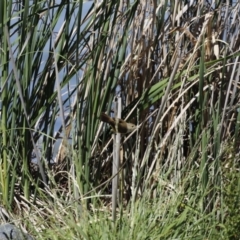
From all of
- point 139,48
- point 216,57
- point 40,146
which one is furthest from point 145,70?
point 40,146

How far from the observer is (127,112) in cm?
314

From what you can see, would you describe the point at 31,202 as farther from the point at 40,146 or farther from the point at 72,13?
the point at 72,13

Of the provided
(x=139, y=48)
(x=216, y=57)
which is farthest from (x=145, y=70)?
(x=216, y=57)

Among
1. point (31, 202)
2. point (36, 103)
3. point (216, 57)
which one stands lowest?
A: point (31, 202)

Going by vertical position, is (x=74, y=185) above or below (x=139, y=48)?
below

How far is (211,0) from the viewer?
10.5 ft

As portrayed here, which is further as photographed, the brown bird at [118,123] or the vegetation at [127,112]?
the vegetation at [127,112]

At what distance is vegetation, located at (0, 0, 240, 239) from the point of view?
272 centimetres

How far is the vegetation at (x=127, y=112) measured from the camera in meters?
2.72

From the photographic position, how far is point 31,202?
3.04m

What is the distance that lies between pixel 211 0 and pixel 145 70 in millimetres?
420

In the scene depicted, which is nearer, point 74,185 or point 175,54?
point 74,185

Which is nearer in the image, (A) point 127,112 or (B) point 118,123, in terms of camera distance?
(B) point 118,123

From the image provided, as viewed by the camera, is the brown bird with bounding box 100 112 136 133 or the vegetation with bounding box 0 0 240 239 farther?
the vegetation with bounding box 0 0 240 239
